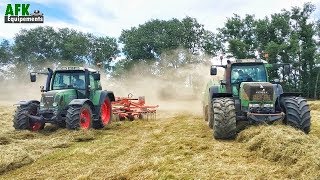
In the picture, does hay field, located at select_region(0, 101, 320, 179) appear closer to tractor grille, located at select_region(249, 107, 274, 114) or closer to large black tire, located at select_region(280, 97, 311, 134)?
tractor grille, located at select_region(249, 107, 274, 114)

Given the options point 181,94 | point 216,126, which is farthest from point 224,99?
point 181,94

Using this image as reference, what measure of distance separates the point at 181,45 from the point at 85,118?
44145mm

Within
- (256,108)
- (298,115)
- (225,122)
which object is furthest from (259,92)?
(225,122)

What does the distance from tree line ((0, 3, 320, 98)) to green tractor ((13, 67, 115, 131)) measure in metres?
23.6

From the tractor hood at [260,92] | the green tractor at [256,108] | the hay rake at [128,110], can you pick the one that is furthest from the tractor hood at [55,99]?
the tractor hood at [260,92]

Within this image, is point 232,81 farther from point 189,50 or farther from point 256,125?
point 189,50

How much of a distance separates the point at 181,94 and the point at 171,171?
3785 cm

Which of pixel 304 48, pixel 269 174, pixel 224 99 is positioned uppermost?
pixel 304 48

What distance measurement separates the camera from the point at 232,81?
12.3m

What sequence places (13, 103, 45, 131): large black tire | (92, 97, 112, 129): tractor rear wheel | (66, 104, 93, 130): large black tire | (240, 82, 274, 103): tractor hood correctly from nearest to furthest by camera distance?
(240, 82, 274, 103): tractor hood
(66, 104, 93, 130): large black tire
(13, 103, 45, 131): large black tire
(92, 97, 112, 129): tractor rear wheel

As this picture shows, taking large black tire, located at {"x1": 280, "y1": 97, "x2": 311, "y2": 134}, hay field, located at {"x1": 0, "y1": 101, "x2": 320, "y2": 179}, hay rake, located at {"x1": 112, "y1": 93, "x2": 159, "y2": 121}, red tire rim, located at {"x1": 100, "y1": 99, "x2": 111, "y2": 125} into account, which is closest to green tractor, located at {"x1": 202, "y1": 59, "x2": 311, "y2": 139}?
large black tire, located at {"x1": 280, "y1": 97, "x2": 311, "y2": 134}

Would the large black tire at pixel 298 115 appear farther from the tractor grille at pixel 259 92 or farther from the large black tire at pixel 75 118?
the large black tire at pixel 75 118

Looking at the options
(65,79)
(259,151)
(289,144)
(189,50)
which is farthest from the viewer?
(189,50)

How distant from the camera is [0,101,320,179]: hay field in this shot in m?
6.59
